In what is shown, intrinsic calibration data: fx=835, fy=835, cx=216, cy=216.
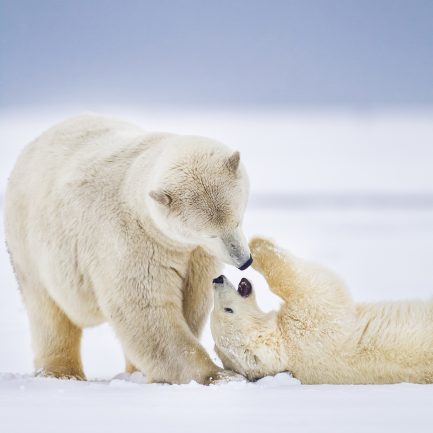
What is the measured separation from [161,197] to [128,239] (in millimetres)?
430

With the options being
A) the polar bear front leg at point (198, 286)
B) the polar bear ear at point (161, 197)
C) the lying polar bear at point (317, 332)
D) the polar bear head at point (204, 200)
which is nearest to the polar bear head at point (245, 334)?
the lying polar bear at point (317, 332)

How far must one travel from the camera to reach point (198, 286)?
5.13m

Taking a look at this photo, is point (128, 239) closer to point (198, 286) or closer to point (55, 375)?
point (198, 286)

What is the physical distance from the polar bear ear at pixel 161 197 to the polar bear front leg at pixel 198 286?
571 mm

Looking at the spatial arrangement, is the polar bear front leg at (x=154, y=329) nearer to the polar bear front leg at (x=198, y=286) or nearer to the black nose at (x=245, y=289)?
the polar bear front leg at (x=198, y=286)

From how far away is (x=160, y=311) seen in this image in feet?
15.6

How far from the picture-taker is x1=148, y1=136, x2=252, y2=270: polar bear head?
4.52m

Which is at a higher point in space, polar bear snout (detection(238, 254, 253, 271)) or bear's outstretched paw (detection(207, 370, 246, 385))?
polar bear snout (detection(238, 254, 253, 271))

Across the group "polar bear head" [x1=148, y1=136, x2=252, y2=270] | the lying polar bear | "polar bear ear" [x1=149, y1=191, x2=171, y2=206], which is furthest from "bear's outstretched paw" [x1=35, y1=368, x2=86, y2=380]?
"polar bear ear" [x1=149, y1=191, x2=171, y2=206]

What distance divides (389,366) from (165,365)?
1261mm

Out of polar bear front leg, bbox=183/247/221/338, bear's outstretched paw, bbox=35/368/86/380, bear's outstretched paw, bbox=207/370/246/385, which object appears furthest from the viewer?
bear's outstretched paw, bbox=35/368/86/380

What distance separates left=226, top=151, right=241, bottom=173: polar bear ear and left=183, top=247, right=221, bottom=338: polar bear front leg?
0.64 metres

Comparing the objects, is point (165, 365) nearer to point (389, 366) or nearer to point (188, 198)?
point (188, 198)

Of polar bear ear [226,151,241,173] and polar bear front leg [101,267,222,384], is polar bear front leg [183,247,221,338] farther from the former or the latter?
polar bear ear [226,151,241,173]
